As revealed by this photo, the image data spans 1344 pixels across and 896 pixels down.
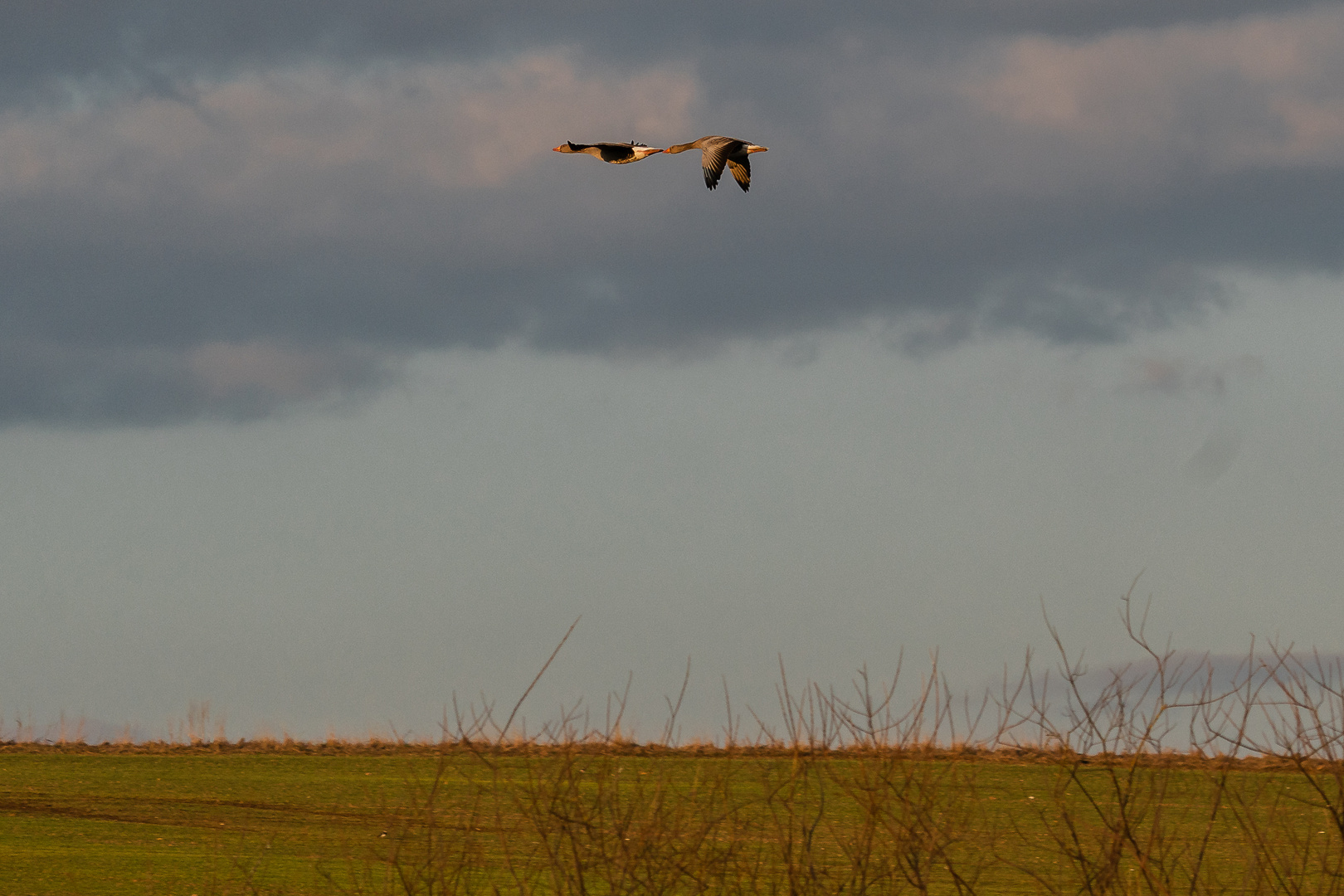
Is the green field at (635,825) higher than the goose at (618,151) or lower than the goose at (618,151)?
lower

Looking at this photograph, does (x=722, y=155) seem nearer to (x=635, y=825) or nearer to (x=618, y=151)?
(x=618, y=151)

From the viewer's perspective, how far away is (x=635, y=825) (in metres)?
9.30

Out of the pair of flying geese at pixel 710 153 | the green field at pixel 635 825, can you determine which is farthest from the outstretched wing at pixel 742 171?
the green field at pixel 635 825

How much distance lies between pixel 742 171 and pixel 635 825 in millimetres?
4839

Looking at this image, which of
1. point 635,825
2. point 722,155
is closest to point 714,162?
point 722,155

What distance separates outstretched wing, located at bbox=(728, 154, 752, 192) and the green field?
4.30m

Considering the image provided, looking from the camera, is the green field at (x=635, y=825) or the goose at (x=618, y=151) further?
the goose at (x=618, y=151)

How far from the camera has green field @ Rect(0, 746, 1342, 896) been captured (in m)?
8.57

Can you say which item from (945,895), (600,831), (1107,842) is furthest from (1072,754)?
(945,895)

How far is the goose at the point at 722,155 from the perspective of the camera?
423 inches

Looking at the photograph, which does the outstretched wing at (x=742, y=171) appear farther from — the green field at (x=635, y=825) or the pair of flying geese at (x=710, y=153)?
the green field at (x=635, y=825)

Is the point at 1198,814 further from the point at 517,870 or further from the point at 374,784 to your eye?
the point at 374,784

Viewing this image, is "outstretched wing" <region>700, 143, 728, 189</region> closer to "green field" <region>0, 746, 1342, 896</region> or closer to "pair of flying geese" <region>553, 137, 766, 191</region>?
"pair of flying geese" <region>553, 137, 766, 191</region>

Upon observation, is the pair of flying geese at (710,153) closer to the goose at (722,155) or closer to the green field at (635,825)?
the goose at (722,155)
